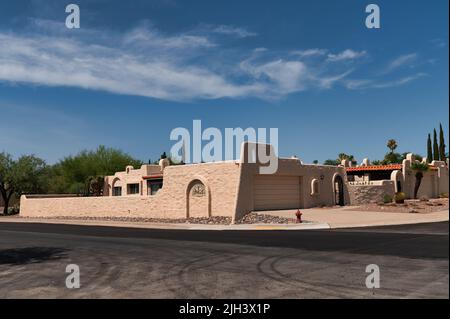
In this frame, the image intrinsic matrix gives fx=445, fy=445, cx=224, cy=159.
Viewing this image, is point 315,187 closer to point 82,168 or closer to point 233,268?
point 233,268

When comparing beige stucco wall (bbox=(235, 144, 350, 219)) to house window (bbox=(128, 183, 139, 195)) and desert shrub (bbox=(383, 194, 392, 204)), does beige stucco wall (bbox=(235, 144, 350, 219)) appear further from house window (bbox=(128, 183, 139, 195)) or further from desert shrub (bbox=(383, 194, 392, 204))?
house window (bbox=(128, 183, 139, 195))

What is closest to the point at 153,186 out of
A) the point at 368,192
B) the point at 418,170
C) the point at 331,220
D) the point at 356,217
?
the point at 368,192

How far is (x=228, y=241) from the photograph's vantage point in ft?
58.6

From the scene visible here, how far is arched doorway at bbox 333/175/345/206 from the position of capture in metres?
37.8

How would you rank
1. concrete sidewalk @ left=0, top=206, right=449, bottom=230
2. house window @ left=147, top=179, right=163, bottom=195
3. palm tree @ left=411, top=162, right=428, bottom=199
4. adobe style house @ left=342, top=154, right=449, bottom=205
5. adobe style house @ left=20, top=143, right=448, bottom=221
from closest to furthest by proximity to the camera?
concrete sidewalk @ left=0, top=206, right=449, bottom=230, adobe style house @ left=20, top=143, right=448, bottom=221, adobe style house @ left=342, top=154, right=449, bottom=205, palm tree @ left=411, top=162, right=428, bottom=199, house window @ left=147, top=179, right=163, bottom=195

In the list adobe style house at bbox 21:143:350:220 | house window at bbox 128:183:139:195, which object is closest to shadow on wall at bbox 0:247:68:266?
adobe style house at bbox 21:143:350:220

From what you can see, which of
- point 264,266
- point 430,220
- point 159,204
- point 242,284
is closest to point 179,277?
point 242,284

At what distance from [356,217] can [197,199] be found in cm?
1090

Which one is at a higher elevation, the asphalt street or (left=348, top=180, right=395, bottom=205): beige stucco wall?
(left=348, top=180, right=395, bottom=205): beige stucco wall

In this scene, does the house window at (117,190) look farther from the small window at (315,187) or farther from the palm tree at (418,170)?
the palm tree at (418,170)

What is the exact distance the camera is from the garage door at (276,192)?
3098cm

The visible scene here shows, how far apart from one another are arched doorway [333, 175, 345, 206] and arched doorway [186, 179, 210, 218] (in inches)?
494

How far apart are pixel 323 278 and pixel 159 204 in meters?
26.1
